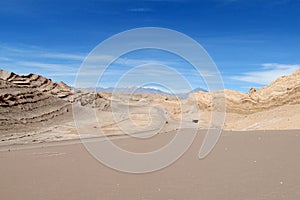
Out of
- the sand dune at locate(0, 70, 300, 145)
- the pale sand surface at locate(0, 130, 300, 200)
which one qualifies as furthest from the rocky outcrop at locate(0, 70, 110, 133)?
the pale sand surface at locate(0, 130, 300, 200)

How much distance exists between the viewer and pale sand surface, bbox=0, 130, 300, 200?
5230mm

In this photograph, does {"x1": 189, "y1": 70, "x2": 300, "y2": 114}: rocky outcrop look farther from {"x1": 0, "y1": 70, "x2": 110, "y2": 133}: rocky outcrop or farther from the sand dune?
{"x1": 0, "y1": 70, "x2": 110, "y2": 133}: rocky outcrop

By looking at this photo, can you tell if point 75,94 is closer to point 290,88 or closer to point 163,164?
point 290,88

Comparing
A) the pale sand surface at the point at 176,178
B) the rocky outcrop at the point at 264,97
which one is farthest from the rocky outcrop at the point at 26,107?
the pale sand surface at the point at 176,178

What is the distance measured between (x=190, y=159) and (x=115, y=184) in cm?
290

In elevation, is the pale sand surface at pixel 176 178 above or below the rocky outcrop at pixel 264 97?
below

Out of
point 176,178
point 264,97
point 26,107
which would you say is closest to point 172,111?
point 264,97

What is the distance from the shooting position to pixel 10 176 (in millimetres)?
6969

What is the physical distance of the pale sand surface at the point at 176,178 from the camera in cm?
523

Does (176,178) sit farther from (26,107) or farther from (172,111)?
(26,107)

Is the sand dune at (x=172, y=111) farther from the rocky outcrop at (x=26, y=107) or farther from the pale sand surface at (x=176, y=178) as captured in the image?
the pale sand surface at (x=176, y=178)

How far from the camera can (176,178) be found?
638cm

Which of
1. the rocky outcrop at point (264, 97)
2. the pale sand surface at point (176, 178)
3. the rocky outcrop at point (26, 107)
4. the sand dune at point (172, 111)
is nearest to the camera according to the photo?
the pale sand surface at point (176, 178)

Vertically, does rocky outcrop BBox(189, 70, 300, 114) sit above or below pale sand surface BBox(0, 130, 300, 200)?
above
